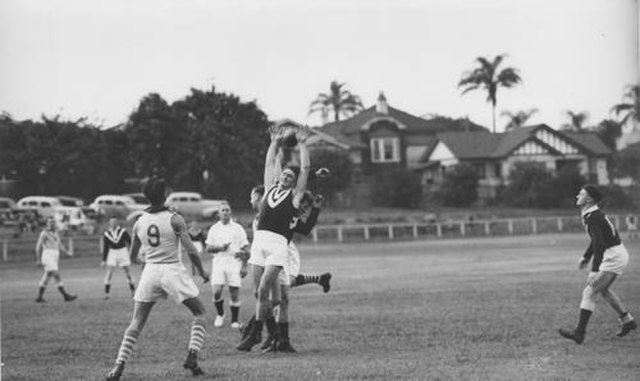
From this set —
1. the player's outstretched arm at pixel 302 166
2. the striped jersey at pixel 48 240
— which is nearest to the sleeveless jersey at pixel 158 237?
the player's outstretched arm at pixel 302 166

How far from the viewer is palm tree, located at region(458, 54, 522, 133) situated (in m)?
86.4

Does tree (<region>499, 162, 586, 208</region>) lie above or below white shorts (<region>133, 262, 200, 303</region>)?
above

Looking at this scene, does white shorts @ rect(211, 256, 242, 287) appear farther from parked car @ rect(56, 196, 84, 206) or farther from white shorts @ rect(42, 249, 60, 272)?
parked car @ rect(56, 196, 84, 206)

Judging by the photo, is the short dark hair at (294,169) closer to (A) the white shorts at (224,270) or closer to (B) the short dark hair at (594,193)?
(B) the short dark hair at (594,193)

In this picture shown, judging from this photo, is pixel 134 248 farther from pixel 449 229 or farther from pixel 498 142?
pixel 498 142

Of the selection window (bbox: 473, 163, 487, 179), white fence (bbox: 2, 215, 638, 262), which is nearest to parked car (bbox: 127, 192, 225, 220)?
white fence (bbox: 2, 215, 638, 262)

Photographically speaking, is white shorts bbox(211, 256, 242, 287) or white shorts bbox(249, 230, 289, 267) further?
white shorts bbox(211, 256, 242, 287)

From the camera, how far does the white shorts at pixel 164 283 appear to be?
10164mm

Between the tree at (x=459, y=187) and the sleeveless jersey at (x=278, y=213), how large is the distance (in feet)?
196

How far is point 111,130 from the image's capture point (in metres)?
69.4

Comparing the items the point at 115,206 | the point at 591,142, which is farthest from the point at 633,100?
the point at 591,142

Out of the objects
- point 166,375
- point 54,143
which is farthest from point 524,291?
point 54,143

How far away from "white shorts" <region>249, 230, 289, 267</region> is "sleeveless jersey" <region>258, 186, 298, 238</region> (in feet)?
0.24

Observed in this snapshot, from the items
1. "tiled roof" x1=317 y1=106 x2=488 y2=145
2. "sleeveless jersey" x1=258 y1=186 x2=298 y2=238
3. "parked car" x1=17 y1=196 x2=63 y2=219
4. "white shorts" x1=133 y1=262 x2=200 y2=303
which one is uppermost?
"tiled roof" x1=317 y1=106 x2=488 y2=145
